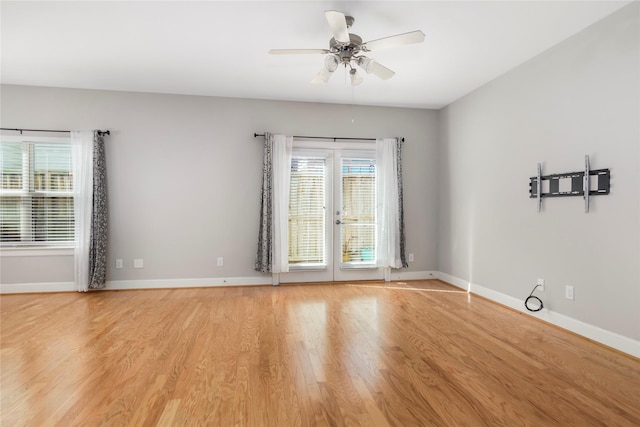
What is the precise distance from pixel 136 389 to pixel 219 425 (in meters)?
0.72

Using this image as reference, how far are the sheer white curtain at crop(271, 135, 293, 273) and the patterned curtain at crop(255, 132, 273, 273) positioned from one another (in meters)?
0.06

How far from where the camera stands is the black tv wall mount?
2.79 metres

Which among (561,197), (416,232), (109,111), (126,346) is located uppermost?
(109,111)

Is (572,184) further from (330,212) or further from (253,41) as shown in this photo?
(253,41)

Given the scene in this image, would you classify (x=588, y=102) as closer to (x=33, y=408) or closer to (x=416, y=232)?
(x=416, y=232)

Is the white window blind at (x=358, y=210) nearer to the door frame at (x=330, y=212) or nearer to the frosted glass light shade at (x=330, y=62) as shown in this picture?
the door frame at (x=330, y=212)

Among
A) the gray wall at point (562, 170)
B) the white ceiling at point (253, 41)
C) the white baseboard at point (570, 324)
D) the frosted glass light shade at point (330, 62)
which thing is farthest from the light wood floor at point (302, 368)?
the white ceiling at point (253, 41)

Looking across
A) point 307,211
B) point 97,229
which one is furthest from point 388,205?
point 97,229

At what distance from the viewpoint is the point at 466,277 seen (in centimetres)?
463

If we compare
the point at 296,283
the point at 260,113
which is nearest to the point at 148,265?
the point at 296,283

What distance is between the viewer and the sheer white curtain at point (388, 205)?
5.05 m

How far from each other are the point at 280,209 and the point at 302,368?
109 inches

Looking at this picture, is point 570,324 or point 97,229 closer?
point 570,324

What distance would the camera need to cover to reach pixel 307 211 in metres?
4.98
